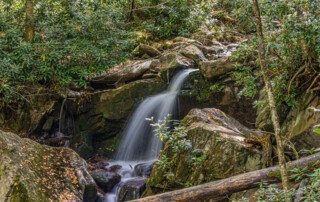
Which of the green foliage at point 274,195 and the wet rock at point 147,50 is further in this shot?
the wet rock at point 147,50

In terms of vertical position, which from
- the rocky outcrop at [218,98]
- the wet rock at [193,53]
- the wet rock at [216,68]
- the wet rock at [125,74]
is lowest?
the rocky outcrop at [218,98]

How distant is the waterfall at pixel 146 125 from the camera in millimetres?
9594

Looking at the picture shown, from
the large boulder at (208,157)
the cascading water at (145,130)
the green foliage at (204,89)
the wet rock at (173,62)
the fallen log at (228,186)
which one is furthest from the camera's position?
the wet rock at (173,62)

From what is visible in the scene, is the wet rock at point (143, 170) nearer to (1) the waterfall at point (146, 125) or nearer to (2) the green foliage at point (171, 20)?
(1) the waterfall at point (146, 125)

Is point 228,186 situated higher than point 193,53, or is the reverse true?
point 193,53

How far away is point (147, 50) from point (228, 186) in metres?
8.27

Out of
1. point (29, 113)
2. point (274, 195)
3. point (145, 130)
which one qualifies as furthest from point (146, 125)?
point (274, 195)

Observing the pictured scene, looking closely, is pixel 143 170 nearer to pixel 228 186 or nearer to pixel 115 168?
pixel 115 168

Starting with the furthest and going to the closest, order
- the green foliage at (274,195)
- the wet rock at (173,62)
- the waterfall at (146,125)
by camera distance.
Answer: the wet rock at (173,62), the waterfall at (146,125), the green foliage at (274,195)

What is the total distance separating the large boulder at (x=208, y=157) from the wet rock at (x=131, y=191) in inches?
Answer: 52.2

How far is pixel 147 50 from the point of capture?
12.2 m

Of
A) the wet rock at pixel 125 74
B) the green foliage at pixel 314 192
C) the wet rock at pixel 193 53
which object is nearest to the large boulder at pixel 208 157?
the green foliage at pixel 314 192

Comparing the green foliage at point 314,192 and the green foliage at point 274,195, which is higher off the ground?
the green foliage at point 314,192

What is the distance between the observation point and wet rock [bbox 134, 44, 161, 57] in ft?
39.8
